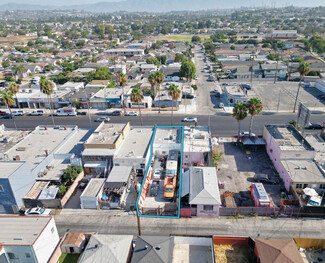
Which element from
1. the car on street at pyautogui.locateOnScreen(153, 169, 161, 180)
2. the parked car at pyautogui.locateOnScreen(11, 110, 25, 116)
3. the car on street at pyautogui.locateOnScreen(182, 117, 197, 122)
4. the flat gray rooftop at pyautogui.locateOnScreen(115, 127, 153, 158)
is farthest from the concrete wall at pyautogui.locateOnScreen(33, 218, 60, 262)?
the parked car at pyautogui.locateOnScreen(11, 110, 25, 116)

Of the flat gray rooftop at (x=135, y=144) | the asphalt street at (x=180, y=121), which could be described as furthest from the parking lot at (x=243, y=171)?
the flat gray rooftop at (x=135, y=144)

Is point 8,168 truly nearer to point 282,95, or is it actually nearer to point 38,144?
point 38,144

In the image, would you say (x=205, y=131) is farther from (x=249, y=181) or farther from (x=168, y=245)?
(x=168, y=245)

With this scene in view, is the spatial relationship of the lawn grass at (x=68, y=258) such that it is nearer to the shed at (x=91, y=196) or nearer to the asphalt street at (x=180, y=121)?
the shed at (x=91, y=196)

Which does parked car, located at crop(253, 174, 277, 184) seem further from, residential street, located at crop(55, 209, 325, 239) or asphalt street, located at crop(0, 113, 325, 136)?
asphalt street, located at crop(0, 113, 325, 136)

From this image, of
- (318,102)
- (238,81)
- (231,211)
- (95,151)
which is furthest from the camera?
(238,81)

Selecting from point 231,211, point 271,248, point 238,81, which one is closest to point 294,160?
point 231,211

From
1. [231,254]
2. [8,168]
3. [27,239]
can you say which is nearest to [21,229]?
[27,239]

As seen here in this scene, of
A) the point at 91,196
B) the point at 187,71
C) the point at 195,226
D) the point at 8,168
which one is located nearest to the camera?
the point at 195,226
